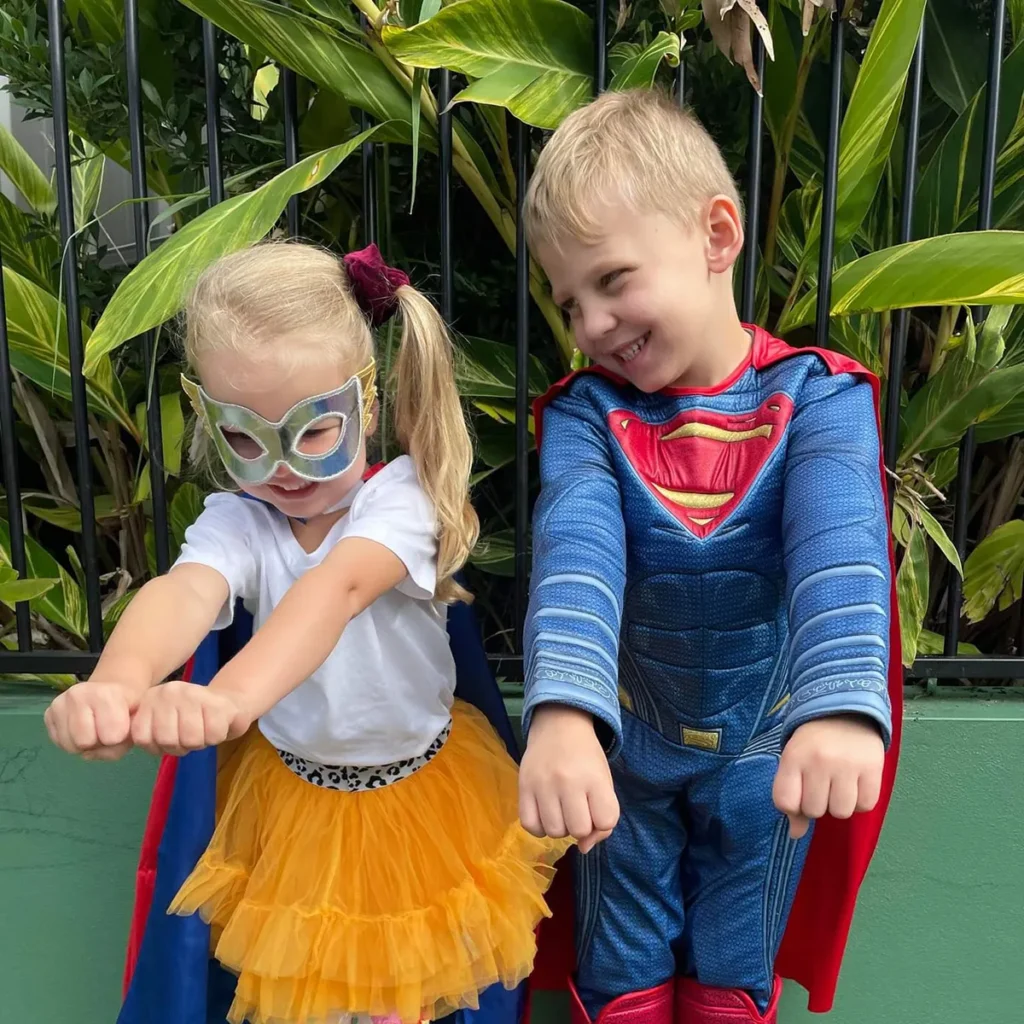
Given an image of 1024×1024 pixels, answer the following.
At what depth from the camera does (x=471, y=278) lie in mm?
1661

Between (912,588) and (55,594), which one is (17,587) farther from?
(912,588)

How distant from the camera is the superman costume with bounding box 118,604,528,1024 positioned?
1.22 m

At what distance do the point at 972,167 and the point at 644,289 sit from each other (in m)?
0.80

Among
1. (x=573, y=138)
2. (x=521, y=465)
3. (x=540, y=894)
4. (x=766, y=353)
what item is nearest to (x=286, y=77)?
(x=573, y=138)

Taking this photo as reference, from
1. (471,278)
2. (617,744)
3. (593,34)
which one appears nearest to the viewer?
(617,744)

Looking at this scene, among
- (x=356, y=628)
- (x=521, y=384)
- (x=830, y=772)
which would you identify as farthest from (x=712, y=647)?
(x=521, y=384)

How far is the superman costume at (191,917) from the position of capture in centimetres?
122

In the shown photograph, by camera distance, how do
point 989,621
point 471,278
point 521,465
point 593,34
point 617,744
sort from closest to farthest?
point 617,744, point 593,34, point 521,465, point 471,278, point 989,621

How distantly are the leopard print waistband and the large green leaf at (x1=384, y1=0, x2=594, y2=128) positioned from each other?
2.83 feet

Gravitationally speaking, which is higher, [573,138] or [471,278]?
[573,138]

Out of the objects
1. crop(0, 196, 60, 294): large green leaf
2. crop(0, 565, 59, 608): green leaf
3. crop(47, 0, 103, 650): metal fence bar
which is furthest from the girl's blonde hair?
crop(0, 196, 60, 294): large green leaf

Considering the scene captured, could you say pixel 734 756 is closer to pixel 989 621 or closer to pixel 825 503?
pixel 825 503

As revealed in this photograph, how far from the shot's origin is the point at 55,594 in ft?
5.46

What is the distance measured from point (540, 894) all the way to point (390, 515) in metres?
0.52
